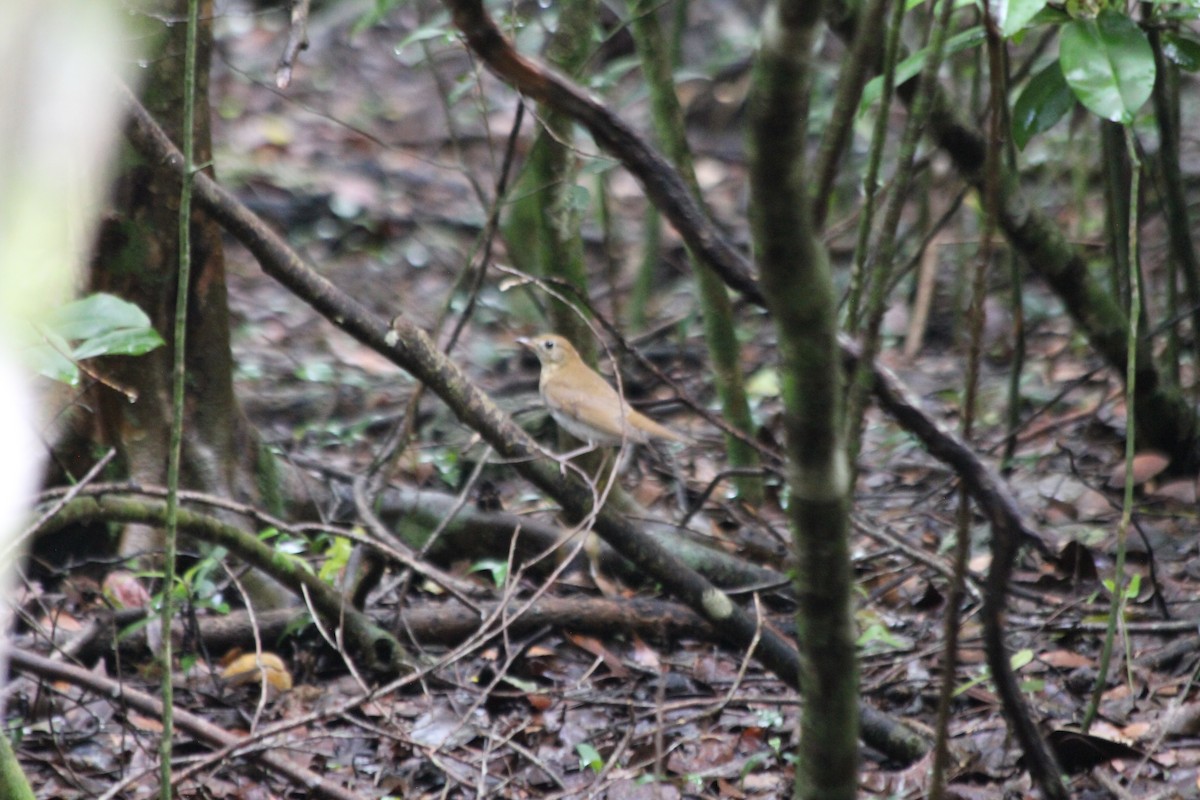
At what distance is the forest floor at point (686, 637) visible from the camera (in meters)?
3.44

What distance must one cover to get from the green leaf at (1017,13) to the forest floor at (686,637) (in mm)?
1163

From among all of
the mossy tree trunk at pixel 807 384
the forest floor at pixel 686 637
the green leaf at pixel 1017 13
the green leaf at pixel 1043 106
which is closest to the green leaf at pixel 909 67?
the green leaf at pixel 1043 106

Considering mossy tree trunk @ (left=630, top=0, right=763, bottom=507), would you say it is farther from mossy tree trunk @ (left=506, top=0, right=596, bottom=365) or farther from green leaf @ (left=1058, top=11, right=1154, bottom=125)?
green leaf @ (left=1058, top=11, right=1154, bottom=125)

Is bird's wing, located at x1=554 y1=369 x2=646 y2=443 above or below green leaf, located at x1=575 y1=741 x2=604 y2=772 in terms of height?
above

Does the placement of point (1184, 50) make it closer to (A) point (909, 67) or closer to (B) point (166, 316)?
(A) point (909, 67)

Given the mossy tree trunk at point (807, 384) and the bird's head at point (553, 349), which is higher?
the mossy tree trunk at point (807, 384)

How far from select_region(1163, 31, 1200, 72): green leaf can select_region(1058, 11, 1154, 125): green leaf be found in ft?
1.56

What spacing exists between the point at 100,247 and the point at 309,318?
162 inches

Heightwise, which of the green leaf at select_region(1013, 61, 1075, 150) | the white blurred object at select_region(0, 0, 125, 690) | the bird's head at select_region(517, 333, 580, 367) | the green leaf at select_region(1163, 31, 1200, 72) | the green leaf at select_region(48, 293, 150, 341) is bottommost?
the bird's head at select_region(517, 333, 580, 367)

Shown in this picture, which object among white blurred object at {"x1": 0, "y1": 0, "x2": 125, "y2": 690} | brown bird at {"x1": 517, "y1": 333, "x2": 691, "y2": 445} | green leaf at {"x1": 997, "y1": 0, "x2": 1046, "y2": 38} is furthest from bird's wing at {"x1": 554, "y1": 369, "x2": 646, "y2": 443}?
white blurred object at {"x1": 0, "y1": 0, "x2": 125, "y2": 690}

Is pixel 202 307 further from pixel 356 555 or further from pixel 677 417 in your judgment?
pixel 677 417

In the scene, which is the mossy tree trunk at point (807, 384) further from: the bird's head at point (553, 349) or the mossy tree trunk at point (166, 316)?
the bird's head at point (553, 349)

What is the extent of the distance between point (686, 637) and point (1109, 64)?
7.43 feet

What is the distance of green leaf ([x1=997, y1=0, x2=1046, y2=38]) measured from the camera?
2.78m
